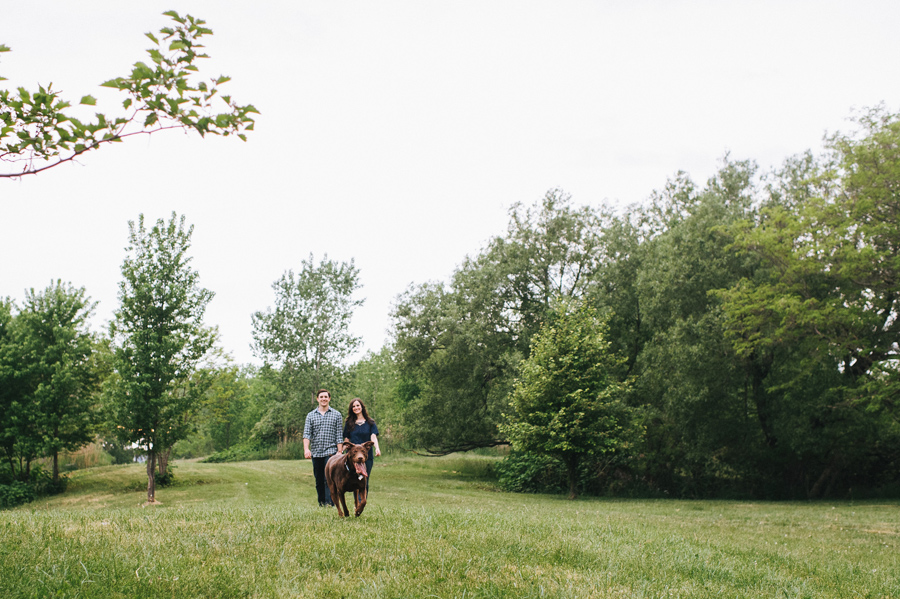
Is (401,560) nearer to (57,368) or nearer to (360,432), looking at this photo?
(360,432)

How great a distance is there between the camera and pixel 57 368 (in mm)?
27016

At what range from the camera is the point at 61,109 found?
13.6ft

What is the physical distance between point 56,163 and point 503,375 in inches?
1197

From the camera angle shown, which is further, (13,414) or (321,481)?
(13,414)

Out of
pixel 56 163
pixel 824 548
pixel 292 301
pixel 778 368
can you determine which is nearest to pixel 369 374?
pixel 292 301

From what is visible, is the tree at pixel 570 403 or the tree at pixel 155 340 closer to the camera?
the tree at pixel 155 340

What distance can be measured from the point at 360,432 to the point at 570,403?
17.6 m

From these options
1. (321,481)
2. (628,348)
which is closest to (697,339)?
(628,348)

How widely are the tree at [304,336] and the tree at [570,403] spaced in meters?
20.3

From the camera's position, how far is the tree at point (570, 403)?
2522 cm

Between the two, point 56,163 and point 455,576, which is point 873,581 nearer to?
point 455,576

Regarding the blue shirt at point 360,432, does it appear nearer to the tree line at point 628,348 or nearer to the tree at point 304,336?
the tree line at point 628,348

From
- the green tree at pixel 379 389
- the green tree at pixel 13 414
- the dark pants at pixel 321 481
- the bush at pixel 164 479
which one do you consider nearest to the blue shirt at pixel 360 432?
the dark pants at pixel 321 481

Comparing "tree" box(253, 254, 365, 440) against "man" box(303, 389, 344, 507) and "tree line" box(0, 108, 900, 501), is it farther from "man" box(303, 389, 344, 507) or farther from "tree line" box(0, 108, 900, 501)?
"man" box(303, 389, 344, 507)
